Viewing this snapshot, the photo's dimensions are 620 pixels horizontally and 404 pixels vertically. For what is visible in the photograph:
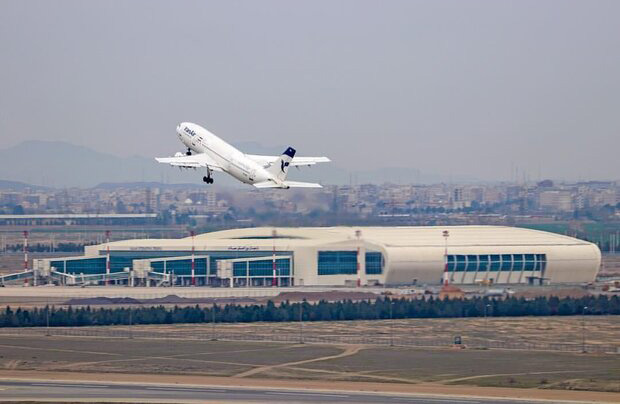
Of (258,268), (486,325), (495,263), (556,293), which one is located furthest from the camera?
(495,263)

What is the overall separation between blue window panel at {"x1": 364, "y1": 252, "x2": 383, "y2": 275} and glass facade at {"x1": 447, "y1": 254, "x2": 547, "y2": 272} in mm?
9729

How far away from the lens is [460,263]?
168 m

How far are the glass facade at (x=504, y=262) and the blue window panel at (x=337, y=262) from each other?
1282 centimetres

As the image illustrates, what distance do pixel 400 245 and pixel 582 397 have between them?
263 feet

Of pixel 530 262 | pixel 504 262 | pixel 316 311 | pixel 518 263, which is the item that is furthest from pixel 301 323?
pixel 530 262

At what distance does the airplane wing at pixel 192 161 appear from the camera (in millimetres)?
115875

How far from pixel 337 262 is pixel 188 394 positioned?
81566 mm

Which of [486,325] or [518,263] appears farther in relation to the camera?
[518,263]

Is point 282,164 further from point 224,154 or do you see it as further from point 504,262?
point 504,262

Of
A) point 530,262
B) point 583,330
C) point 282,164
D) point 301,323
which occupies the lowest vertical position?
point 583,330

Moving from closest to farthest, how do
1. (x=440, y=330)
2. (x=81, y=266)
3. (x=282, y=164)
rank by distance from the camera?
(x=282, y=164) < (x=440, y=330) < (x=81, y=266)

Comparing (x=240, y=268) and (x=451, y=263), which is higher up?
(x=451, y=263)

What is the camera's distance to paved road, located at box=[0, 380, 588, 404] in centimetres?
8488

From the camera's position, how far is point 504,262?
559ft
